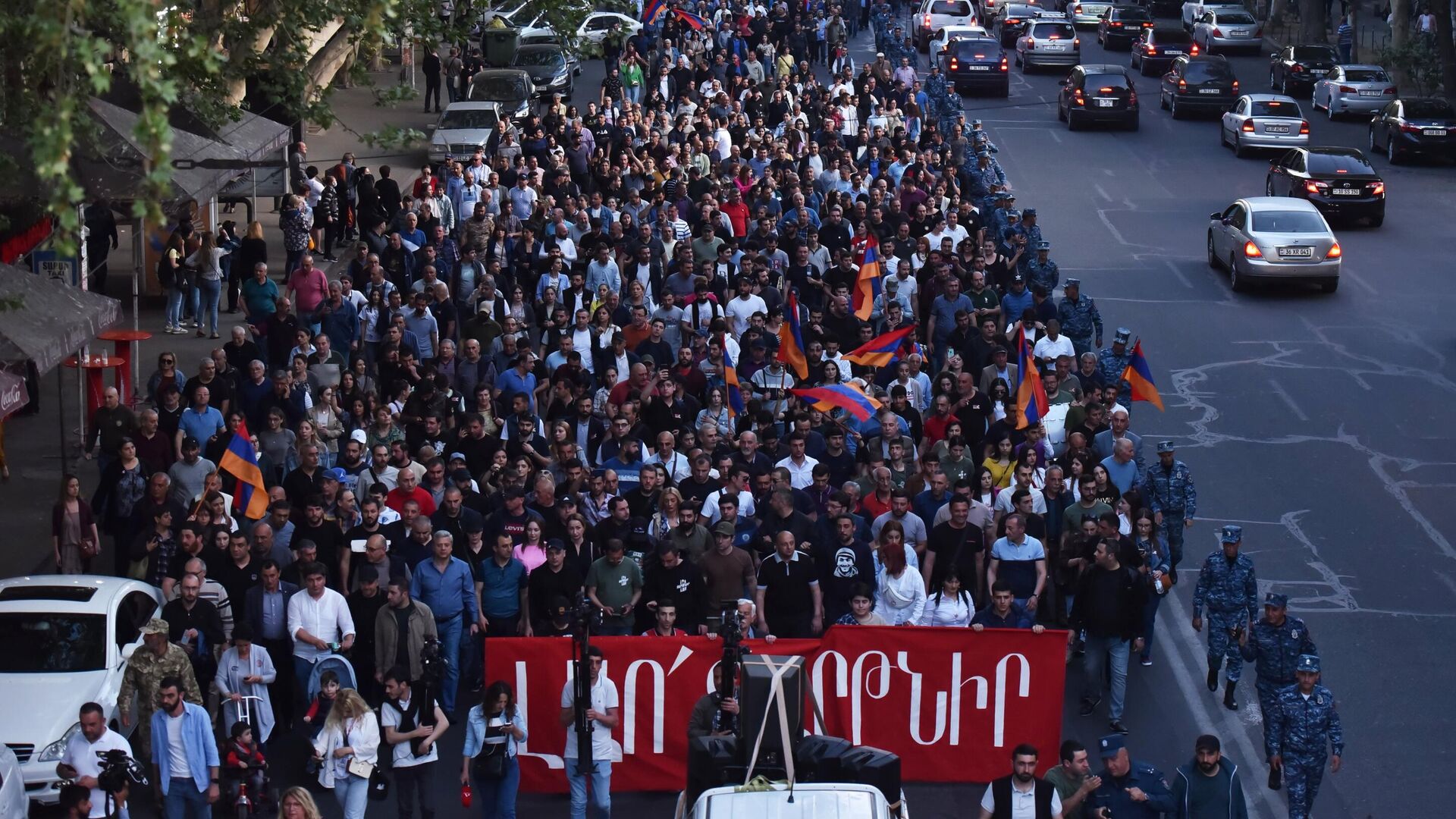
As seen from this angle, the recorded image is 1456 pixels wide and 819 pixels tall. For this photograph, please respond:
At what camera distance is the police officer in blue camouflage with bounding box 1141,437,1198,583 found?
1612 centimetres

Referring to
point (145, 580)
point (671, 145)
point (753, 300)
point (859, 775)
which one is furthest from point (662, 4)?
point (859, 775)

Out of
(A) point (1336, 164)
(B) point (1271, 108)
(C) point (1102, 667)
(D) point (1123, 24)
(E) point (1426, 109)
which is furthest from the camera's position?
(D) point (1123, 24)

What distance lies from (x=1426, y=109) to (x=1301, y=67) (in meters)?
9.96

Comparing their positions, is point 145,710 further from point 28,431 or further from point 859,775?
point 28,431

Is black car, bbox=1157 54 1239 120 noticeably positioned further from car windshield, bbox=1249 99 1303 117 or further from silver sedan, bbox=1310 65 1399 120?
car windshield, bbox=1249 99 1303 117

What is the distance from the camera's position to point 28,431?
69.4 ft

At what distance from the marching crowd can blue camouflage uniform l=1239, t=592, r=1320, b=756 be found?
0.07 ft

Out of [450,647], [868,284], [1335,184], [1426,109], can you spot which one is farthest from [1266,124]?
[450,647]

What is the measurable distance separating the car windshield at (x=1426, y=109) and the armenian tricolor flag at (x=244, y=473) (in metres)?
28.6

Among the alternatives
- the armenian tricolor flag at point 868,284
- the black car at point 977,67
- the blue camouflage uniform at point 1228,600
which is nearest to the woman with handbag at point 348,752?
the blue camouflage uniform at point 1228,600

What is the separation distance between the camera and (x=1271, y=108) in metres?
38.3

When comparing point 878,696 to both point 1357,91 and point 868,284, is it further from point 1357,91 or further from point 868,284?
point 1357,91

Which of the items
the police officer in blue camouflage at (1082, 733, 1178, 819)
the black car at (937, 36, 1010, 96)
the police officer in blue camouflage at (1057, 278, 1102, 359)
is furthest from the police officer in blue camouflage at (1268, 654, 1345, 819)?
the black car at (937, 36, 1010, 96)

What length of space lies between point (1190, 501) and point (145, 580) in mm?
8388
